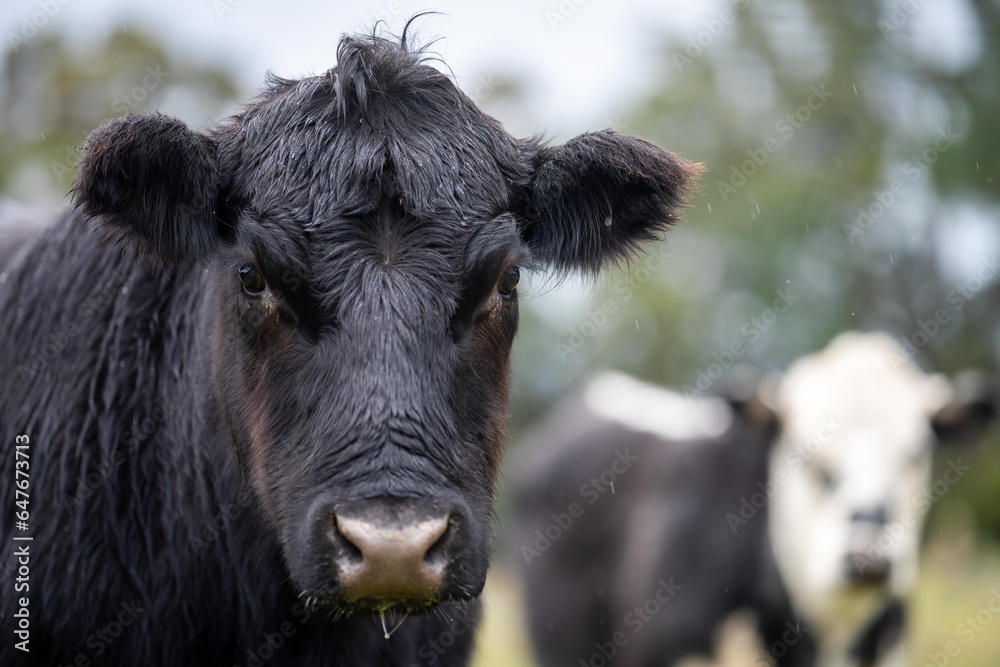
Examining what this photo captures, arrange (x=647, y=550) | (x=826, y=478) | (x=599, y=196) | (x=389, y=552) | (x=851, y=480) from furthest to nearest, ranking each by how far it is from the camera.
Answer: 1. (x=647, y=550)
2. (x=826, y=478)
3. (x=851, y=480)
4. (x=599, y=196)
5. (x=389, y=552)

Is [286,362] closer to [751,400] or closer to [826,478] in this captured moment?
[826,478]

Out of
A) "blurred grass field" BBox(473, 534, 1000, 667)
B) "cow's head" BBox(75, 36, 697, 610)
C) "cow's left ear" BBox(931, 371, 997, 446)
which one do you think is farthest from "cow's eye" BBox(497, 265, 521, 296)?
"cow's left ear" BBox(931, 371, 997, 446)

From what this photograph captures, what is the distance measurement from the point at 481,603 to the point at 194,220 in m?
2.01

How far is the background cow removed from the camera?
7.30 meters

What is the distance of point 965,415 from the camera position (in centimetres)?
781

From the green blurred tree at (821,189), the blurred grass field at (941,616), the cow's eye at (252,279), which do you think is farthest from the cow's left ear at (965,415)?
the green blurred tree at (821,189)

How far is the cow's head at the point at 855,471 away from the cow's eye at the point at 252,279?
4780 mm

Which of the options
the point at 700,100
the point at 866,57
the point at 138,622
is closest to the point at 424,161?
the point at 138,622

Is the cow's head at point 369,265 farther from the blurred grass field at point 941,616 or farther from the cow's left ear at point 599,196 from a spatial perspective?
the blurred grass field at point 941,616

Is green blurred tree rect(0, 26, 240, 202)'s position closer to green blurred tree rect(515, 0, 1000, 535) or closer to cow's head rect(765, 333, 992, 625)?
green blurred tree rect(515, 0, 1000, 535)

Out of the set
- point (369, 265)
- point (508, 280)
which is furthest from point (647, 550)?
point (369, 265)

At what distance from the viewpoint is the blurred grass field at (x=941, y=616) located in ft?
34.4

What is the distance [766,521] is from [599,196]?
16.1 feet

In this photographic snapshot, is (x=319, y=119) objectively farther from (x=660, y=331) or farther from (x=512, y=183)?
(x=660, y=331)
